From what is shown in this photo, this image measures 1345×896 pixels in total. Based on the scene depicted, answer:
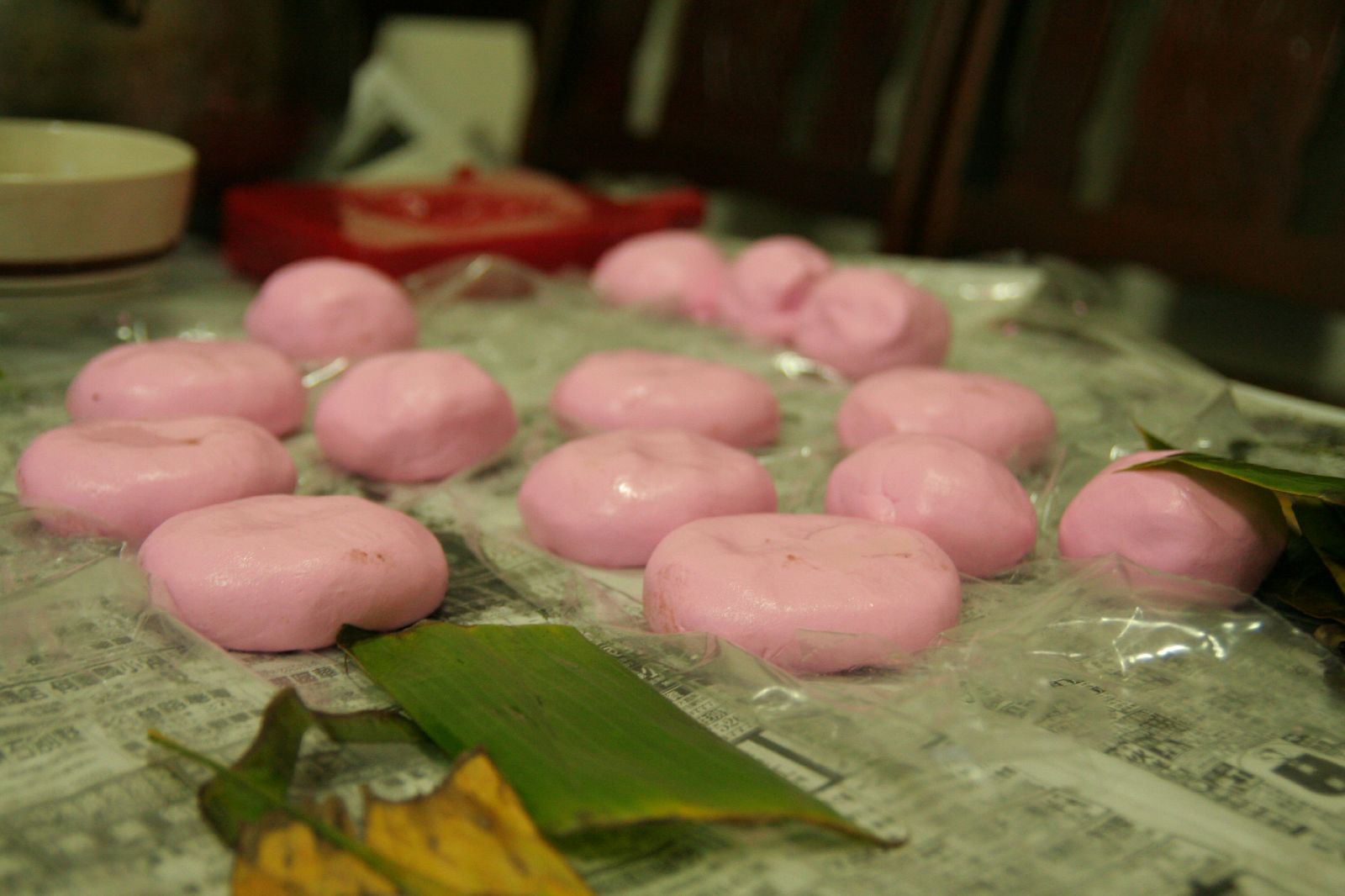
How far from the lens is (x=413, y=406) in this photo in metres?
0.99

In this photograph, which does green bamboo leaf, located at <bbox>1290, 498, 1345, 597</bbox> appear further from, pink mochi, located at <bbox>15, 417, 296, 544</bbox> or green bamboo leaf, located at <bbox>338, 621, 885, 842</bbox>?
pink mochi, located at <bbox>15, 417, 296, 544</bbox>

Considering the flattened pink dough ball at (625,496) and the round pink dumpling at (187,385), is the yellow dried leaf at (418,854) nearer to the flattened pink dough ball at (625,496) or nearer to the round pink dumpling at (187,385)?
the flattened pink dough ball at (625,496)

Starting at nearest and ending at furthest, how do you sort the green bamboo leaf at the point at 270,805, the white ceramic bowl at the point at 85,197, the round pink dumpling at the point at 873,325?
1. the green bamboo leaf at the point at 270,805
2. the white ceramic bowl at the point at 85,197
3. the round pink dumpling at the point at 873,325

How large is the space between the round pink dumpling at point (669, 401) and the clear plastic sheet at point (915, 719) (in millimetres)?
77

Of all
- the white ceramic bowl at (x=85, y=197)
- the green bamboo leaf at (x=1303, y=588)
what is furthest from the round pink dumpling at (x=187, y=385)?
the green bamboo leaf at (x=1303, y=588)

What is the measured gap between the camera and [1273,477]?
0.78 meters

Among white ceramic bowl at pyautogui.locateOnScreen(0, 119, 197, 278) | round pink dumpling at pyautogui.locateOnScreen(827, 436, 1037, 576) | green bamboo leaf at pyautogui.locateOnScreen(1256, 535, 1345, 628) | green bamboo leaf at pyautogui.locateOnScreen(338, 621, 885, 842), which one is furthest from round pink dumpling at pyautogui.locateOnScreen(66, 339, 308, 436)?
green bamboo leaf at pyautogui.locateOnScreen(1256, 535, 1345, 628)

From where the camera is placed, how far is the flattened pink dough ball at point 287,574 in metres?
0.71

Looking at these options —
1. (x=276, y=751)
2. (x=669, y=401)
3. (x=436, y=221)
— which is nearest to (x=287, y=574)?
(x=276, y=751)

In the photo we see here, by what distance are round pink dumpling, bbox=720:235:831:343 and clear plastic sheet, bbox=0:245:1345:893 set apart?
0.40 m

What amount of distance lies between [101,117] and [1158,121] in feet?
4.45

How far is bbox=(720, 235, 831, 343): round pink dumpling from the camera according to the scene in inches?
55.1

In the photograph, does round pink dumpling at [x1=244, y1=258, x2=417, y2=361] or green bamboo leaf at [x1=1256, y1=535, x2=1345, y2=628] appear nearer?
→ green bamboo leaf at [x1=1256, y1=535, x2=1345, y2=628]

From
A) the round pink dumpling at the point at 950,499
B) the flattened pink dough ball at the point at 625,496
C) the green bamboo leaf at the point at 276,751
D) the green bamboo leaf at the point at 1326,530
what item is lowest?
the green bamboo leaf at the point at 276,751
